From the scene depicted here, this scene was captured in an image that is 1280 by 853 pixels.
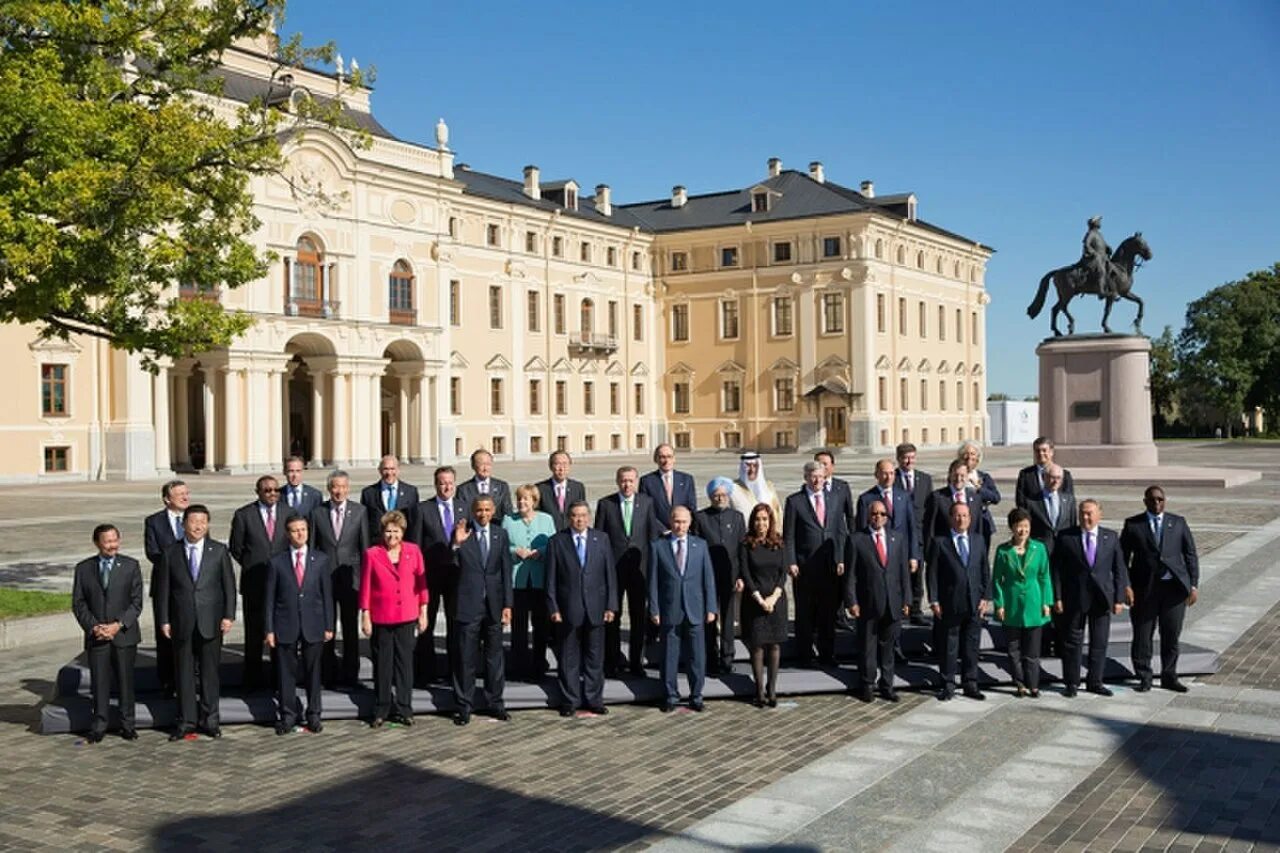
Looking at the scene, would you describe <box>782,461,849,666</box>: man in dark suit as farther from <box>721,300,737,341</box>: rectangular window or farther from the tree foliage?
<box>721,300,737,341</box>: rectangular window

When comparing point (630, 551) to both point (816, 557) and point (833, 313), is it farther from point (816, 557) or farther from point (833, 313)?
point (833, 313)

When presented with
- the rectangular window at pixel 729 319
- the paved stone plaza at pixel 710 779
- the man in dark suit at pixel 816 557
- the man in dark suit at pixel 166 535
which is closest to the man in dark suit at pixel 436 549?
the paved stone plaza at pixel 710 779

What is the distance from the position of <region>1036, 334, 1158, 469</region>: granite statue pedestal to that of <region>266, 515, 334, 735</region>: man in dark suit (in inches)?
1033

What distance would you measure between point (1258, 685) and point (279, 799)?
7507 millimetres

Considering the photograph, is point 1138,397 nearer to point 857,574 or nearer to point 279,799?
point 857,574

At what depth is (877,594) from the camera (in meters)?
9.73

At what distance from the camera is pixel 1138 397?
104ft

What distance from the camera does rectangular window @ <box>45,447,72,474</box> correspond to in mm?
40500

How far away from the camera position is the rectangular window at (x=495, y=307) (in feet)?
193

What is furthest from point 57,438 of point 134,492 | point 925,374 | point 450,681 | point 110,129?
point 925,374

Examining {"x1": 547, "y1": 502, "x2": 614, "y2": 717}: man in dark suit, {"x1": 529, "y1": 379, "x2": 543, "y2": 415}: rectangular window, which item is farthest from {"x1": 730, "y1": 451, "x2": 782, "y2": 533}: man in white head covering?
{"x1": 529, "y1": 379, "x2": 543, "y2": 415}: rectangular window

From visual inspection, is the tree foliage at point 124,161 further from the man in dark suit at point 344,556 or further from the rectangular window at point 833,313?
the rectangular window at point 833,313

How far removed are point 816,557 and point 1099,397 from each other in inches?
921

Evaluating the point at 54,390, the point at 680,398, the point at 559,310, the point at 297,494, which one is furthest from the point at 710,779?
the point at 680,398
